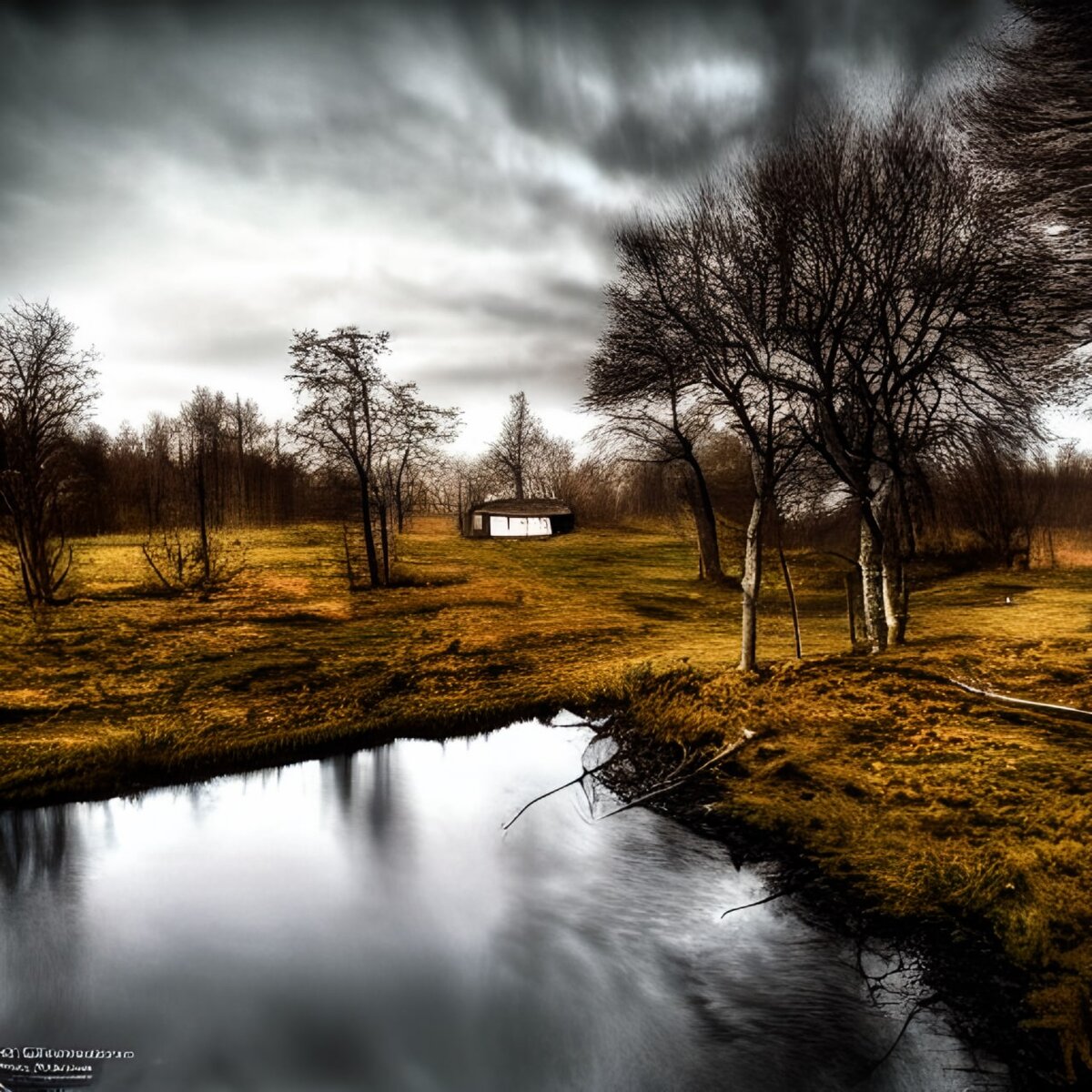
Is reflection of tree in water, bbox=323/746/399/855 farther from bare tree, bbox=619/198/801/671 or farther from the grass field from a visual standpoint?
bare tree, bbox=619/198/801/671

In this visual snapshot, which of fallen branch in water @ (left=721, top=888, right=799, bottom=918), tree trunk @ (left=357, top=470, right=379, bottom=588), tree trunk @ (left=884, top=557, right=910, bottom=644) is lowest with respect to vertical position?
fallen branch in water @ (left=721, top=888, right=799, bottom=918)

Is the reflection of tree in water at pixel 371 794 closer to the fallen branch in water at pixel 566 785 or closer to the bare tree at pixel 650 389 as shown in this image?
the fallen branch in water at pixel 566 785

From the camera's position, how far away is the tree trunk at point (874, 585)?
12.4 metres

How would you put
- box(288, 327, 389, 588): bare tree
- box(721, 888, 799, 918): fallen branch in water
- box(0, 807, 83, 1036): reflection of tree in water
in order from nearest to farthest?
box(0, 807, 83, 1036): reflection of tree in water
box(721, 888, 799, 918): fallen branch in water
box(288, 327, 389, 588): bare tree

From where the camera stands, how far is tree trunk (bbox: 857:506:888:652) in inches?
486

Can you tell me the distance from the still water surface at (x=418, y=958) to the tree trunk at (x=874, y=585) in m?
6.64

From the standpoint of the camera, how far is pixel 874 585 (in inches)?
508

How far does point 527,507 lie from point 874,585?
135 ft

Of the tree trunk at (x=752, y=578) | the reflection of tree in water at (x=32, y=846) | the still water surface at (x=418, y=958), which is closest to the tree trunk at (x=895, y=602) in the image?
the tree trunk at (x=752, y=578)

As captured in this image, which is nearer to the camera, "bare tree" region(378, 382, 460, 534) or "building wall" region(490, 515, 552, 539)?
"bare tree" region(378, 382, 460, 534)

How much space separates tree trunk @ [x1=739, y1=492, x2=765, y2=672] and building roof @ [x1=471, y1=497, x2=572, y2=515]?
4090 centimetres

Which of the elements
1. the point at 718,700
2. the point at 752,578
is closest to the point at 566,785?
the point at 718,700

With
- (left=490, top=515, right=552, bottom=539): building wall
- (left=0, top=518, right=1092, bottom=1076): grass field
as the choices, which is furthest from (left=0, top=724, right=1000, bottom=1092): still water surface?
(left=490, top=515, right=552, bottom=539): building wall

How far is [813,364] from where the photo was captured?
10195mm
